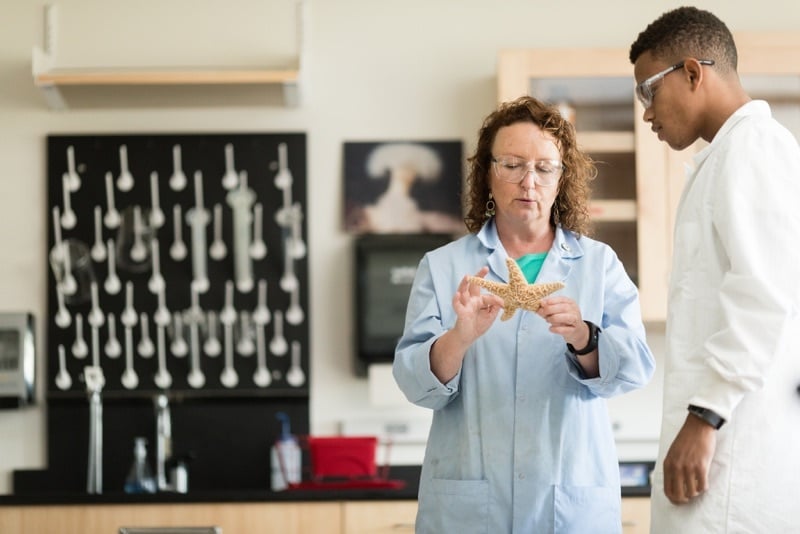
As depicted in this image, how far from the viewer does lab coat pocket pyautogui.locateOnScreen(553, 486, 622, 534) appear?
2018 mm

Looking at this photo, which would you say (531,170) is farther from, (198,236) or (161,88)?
(161,88)

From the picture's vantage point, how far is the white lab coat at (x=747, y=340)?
168cm

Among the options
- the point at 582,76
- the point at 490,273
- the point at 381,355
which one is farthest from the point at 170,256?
the point at 490,273

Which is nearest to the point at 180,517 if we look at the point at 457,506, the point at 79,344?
the point at 79,344

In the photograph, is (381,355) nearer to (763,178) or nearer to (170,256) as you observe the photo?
(170,256)

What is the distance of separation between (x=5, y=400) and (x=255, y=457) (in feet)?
2.72

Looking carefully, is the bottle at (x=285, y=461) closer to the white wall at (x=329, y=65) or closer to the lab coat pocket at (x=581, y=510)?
the white wall at (x=329, y=65)

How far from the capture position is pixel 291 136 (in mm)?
4121

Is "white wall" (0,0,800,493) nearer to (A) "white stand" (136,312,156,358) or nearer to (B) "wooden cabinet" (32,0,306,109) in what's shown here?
(B) "wooden cabinet" (32,0,306,109)

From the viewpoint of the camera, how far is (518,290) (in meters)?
A: 1.96

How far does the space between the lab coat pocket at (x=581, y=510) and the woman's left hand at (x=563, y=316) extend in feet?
0.90

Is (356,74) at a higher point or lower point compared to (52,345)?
higher

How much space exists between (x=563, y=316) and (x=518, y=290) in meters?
0.09

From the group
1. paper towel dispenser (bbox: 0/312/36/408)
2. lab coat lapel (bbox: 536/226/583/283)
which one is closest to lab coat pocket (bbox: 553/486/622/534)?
lab coat lapel (bbox: 536/226/583/283)
